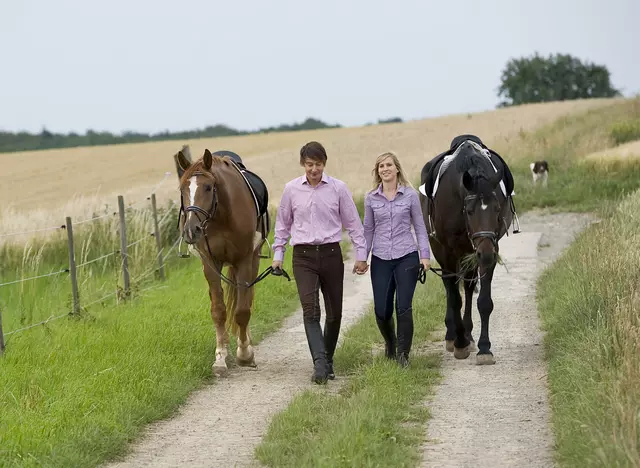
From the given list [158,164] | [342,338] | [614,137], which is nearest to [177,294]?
[342,338]

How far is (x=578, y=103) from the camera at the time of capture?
2312 inches

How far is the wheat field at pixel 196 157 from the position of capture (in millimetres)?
26688

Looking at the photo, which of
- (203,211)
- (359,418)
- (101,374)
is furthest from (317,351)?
(359,418)

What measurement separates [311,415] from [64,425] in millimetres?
1693

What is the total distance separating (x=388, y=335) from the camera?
8438mm

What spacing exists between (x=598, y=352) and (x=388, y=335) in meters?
2.28

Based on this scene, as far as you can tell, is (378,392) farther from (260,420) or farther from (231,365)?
(231,365)

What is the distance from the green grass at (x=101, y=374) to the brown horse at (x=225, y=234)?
40 cm

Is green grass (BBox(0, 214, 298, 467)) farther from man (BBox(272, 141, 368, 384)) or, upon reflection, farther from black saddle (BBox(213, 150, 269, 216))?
black saddle (BBox(213, 150, 269, 216))

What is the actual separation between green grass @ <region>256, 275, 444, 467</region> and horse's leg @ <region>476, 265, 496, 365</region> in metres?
0.41

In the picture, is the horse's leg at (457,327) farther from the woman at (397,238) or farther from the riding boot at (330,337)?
the riding boot at (330,337)

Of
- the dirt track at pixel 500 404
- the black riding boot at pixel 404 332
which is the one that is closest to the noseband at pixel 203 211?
the black riding boot at pixel 404 332

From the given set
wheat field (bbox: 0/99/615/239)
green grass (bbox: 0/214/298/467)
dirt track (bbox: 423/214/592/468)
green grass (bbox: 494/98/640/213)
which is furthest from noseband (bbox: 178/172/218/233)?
green grass (bbox: 494/98/640/213)

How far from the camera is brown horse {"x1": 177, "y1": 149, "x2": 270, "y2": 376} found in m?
8.17
